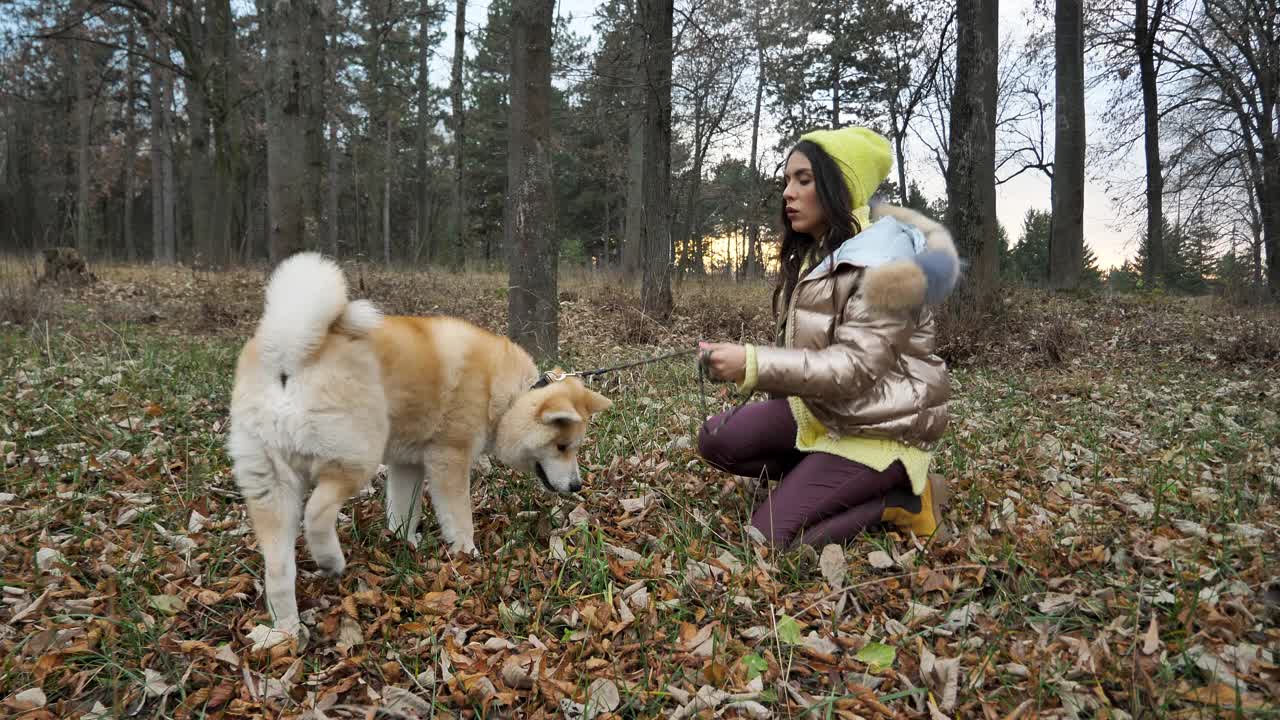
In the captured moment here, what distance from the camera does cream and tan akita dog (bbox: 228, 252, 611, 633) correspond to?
2.51 meters

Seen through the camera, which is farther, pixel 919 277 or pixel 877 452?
pixel 877 452

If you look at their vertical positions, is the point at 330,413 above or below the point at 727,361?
below

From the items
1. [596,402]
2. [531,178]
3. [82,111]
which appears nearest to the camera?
[596,402]

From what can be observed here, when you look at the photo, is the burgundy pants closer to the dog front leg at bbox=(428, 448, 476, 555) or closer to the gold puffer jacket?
the gold puffer jacket

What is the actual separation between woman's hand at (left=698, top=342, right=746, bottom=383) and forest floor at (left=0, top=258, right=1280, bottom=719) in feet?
2.74

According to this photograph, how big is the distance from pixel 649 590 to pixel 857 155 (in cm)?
224

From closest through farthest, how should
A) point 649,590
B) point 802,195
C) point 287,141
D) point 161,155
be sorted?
point 649,590
point 802,195
point 287,141
point 161,155

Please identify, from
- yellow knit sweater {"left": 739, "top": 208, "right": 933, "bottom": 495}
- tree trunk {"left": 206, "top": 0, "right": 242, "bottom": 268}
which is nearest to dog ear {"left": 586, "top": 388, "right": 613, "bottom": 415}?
yellow knit sweater {"left": 739, "top": 208, "right": 933, "bottom": 495}

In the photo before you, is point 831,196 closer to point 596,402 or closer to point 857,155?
point 857,155

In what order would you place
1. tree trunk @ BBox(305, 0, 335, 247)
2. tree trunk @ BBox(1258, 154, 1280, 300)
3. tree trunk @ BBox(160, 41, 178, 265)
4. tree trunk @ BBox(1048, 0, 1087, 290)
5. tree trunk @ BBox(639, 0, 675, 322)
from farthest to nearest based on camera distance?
1. tree trunk @ BBox(160, 41, 178, 265)
2. tree trunk @ BBox(1048, 0, 1087, 290)
3. tree trunk @ BBox(1258, 154, 1280, 300)
4. tree trunk @ BBox(639, 0, 675, 322)
5. tree trunk @ BBox(305, 0, 335, 247)

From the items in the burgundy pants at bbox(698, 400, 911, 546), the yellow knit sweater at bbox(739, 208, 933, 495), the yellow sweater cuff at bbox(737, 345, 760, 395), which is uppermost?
the yellow sweater cuff at bbox(737, 345, 760, 395)

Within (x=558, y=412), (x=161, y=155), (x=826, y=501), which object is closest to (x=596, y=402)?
(x=558, y=412)

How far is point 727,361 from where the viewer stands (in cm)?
302

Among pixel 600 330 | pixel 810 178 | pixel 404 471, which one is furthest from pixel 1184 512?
pixel 600 330
